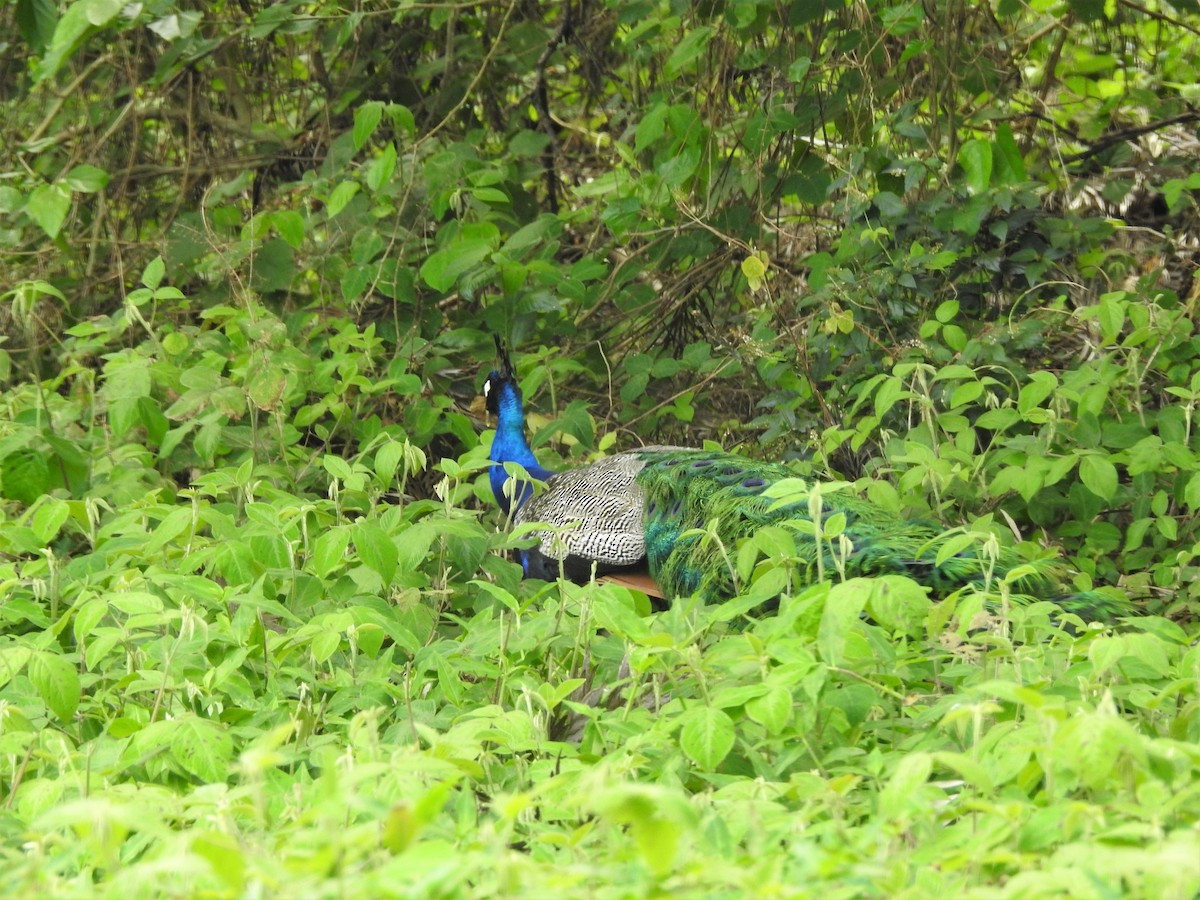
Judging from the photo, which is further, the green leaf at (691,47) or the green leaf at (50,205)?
the green leaf at (50,205)

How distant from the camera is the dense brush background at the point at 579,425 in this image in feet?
5.69

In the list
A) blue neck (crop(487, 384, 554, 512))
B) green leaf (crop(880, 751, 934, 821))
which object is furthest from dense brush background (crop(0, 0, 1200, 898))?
blue neck (crop(487, 384, 554, 512))

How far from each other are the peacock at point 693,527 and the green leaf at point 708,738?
562 mm

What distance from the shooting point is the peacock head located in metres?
4.90

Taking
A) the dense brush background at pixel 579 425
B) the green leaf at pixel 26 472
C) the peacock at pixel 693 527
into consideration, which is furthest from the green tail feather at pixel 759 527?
the green leaf at pixel 26 472

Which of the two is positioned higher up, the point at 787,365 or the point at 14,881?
the point at 14,881

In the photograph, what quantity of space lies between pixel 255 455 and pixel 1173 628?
9.78ft

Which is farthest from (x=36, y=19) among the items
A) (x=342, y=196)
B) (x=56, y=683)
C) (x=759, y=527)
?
(x=759, y=527)

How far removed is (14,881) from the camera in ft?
5.36

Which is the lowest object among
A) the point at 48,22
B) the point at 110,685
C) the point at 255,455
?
the point at 255,455

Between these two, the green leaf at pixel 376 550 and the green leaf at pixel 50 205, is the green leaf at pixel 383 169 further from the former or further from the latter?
the green leaf at pixel 376 550

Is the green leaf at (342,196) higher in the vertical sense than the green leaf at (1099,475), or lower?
higher

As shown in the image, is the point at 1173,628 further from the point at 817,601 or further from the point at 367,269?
the point at 367,269

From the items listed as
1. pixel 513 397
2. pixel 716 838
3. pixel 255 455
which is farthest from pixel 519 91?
pixel 716 838
